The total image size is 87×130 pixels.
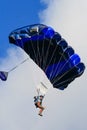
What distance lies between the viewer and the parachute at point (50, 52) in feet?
107

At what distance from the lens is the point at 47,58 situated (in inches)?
1353

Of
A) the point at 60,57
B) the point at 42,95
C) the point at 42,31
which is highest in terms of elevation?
the point at 42,31

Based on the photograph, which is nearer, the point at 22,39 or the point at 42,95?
the point at 42,95

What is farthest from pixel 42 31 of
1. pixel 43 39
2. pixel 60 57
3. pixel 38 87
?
pixel 38 87

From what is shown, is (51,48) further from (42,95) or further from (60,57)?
(42,95)

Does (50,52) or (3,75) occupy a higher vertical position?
(50,52)

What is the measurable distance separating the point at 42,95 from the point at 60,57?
453 cm

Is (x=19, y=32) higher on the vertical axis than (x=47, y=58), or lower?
higher

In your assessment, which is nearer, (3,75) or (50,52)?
(3,75)

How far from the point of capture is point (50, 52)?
34.1 meters

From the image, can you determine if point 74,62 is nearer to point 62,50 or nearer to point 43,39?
point 62,50

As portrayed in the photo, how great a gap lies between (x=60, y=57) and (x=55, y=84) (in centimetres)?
248

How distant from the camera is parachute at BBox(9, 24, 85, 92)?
32656 millimetres

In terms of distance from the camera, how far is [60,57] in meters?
33.8
